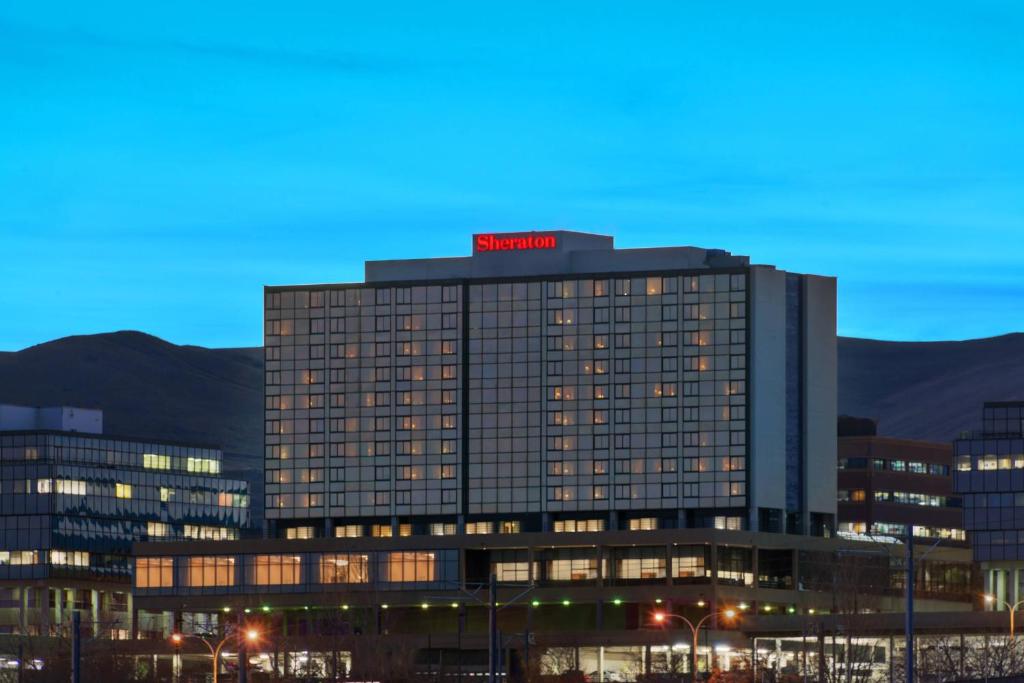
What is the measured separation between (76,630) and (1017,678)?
5918cm

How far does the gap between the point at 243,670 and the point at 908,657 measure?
71.1m

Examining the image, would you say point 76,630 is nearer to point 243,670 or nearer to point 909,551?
point 243,670

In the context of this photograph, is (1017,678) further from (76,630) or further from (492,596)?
(76,630)

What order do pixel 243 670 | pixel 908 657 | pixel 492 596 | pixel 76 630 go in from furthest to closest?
pixel 243 670
pixel 76 630
pixel 492 596
pixel 908 657

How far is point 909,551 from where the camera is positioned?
113312 millimetres

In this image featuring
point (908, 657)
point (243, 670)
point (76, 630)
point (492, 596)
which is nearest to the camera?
point (908, 657)

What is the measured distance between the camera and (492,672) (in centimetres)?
14262

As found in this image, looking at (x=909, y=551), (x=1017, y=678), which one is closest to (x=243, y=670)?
(x=1017, y=678)

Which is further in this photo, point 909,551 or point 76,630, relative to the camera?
point 76,630

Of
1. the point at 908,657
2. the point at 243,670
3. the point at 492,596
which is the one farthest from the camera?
the point at 243,670

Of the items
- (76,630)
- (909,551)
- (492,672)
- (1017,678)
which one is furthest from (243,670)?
(909,551)

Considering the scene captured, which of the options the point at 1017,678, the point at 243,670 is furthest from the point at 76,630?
the point at 1017,678

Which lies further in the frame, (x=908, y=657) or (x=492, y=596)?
(x=492, y=596)

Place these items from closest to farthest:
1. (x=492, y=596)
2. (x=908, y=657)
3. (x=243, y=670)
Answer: (x=908, y=657)
(x=492, y=596)
(x=243, y=670)
